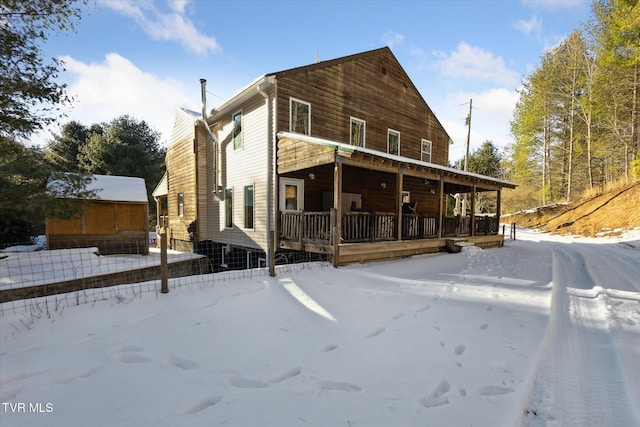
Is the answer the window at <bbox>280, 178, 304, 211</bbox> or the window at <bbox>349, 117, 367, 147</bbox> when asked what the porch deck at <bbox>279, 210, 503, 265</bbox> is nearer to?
the window at <bbox>280, 178, 304, 211</bbox>

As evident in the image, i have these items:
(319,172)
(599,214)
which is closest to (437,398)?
(319,172)

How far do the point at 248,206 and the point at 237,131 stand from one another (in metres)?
3.15

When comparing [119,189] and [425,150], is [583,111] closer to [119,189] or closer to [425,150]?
[425,150]

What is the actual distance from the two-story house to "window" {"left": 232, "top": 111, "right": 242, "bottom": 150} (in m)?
0.04

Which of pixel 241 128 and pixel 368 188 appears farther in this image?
pixel 368 188

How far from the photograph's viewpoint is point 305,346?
3.33 metres

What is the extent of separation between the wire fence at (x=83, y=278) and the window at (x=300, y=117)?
16.0 feet

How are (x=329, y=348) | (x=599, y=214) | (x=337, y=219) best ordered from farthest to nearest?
1. (x=599, y=214)
2. (x=337, y=219)
3. (x=329, y=348)

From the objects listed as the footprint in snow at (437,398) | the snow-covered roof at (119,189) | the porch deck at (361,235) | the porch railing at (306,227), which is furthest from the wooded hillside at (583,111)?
the snow-covered roof at (119,189)

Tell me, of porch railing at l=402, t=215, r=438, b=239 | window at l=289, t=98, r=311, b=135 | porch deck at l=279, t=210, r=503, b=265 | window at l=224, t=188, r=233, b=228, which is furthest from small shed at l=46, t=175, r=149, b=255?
porch railing at l=402, t=215, r=438, b=239

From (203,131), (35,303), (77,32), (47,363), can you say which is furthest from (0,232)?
(47,363)

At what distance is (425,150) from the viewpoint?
1600 centimetres

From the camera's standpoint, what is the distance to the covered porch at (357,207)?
7805 mm

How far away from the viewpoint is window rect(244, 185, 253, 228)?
Result: 11.2 meters
